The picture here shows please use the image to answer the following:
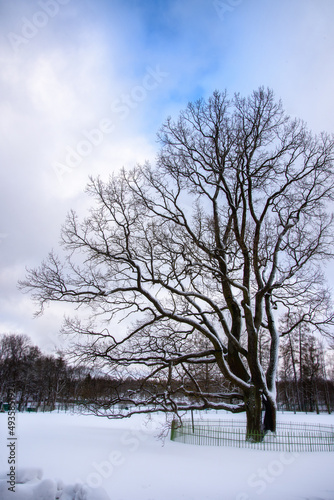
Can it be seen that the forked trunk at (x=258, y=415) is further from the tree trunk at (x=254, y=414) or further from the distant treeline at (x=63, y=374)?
the distant treeline at (x=63, y=374)

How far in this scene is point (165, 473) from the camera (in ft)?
31.7

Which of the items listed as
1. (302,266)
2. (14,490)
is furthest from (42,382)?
(14,490)

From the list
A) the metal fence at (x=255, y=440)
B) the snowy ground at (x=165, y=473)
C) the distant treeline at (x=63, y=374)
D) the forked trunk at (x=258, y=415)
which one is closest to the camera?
the snowy ground at (x=165, y=473)

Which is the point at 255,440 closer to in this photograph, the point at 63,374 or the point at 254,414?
the point at 254,414

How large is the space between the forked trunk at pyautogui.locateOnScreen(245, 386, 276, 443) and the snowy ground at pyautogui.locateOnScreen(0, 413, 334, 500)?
2.83ft

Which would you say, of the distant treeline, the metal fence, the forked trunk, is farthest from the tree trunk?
the distant treeline

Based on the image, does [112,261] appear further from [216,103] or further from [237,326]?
[216,103]

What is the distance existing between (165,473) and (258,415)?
594 centimetres

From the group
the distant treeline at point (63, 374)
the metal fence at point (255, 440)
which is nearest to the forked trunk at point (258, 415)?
the metal fence at point (255, 440)

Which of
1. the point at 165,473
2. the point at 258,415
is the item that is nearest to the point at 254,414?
the point at 258,415

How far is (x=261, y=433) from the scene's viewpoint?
14.0 metres

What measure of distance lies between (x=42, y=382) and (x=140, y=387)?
185ft

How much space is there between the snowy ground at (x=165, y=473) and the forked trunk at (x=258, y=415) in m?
0.86

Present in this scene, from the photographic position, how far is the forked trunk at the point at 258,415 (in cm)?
1404
